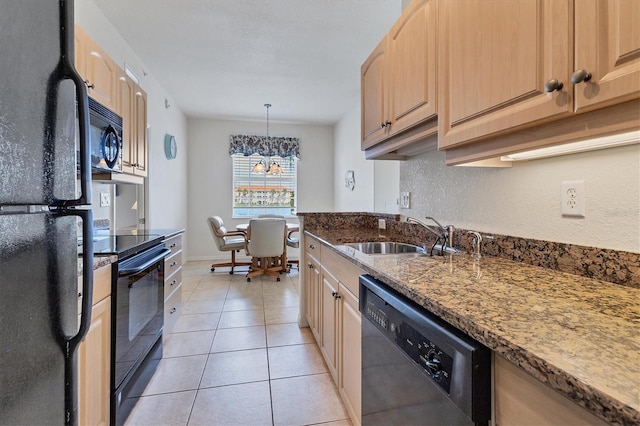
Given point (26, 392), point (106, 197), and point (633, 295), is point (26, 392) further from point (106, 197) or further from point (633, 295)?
point (106, 197)

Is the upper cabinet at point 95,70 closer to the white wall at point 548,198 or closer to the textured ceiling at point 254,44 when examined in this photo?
the textured ceiling at point 254,44

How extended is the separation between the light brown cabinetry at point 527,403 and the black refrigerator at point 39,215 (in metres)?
0.91

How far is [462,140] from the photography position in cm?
105

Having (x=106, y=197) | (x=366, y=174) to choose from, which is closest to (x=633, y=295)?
(x=106, y=197)

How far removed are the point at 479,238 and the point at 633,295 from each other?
0.59 meters

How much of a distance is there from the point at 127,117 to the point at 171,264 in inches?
45.8

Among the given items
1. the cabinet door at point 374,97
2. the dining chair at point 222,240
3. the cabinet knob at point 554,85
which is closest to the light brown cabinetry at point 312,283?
the cabinet door at point 374,97

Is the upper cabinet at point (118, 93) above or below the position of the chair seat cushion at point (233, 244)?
above

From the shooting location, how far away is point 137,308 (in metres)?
1.64

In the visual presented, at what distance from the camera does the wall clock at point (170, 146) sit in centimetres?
426

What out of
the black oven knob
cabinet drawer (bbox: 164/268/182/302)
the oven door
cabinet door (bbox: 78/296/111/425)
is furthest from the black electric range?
the black oven knob

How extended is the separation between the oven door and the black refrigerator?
0.76 meters

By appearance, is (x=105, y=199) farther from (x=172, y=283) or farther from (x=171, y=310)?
(x=171, y=310)

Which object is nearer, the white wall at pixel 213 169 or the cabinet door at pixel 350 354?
the cabinet door at pixel 350 354
